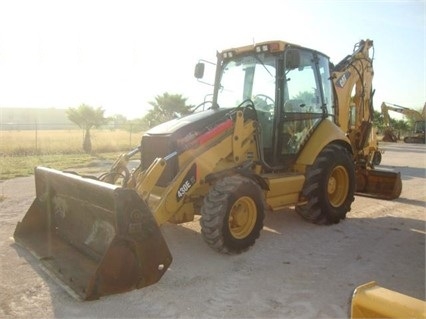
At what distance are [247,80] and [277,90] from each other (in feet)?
1.89

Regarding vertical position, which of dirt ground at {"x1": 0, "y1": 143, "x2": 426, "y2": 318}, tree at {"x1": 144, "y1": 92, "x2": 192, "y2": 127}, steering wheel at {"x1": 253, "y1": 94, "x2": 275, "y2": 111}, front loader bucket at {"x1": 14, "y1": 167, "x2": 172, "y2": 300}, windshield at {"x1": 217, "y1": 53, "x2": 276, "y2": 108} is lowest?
dirt ground at {"x1": 0, "y1": 143, "x2": 426, "y2": 318}

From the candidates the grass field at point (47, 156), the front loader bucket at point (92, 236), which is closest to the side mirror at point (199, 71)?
the front loader bucket at point (92, 236)

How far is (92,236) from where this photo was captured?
476 centimetres

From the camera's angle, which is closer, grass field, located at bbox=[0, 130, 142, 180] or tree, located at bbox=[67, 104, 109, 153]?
grass field, located at bbox=[0, 130, 142, 180]

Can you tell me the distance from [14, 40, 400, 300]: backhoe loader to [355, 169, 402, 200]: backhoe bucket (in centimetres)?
129

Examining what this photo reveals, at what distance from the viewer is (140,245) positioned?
401cm

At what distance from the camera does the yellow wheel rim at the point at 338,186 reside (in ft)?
23.0

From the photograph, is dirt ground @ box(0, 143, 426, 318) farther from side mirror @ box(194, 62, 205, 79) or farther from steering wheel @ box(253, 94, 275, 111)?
side mirror @ box(194, 62, 205, 79)

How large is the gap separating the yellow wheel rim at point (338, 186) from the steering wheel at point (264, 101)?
A: 1719 mm

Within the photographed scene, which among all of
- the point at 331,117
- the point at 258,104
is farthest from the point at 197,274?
the point at 331,117

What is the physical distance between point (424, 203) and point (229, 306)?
664 centimetres

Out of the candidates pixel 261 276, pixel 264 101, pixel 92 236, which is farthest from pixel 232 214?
pixel 264 101

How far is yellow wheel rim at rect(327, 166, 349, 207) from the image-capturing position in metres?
Result: 7.02

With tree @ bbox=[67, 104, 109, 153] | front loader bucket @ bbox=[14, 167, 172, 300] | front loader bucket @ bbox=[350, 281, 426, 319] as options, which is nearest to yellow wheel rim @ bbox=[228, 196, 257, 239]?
front loader bucket @ bbox=[14, 167, 172, 300]
